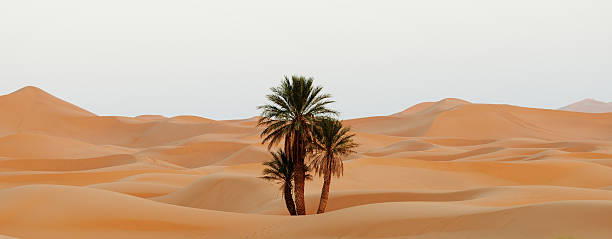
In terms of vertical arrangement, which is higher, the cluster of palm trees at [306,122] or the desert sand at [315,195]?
the cluster of palm trees at [306,122]

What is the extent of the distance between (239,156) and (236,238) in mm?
66469

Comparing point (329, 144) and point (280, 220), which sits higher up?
point (329, 144)

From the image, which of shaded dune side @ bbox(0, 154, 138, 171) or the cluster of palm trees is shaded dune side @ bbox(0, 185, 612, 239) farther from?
shaded dune side @ bbox(0, 154, 138, 171)

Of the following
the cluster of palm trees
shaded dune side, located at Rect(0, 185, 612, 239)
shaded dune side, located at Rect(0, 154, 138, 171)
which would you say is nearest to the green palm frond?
the cluster of palm trees

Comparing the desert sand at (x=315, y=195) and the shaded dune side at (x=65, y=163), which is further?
the shaded dune side at (x=65, y=163)

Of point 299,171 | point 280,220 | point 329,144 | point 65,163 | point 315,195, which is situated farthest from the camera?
point 65,163

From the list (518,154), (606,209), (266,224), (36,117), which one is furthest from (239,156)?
(36,117)

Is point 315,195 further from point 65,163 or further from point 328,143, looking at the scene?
point 65,163

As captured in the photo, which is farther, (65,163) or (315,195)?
(65,163)

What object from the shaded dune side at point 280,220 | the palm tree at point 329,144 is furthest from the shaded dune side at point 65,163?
the palm tree at point 329,144

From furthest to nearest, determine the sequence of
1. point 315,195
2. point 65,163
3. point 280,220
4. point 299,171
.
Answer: point 65,163, point 315,195, point 299,171, point 280,220

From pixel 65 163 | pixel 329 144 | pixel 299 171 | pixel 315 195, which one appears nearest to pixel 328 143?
pixel 329 144

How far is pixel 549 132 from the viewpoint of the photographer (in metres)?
124

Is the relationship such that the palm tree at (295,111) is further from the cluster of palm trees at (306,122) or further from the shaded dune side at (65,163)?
the shaded dune side at (65,163)
